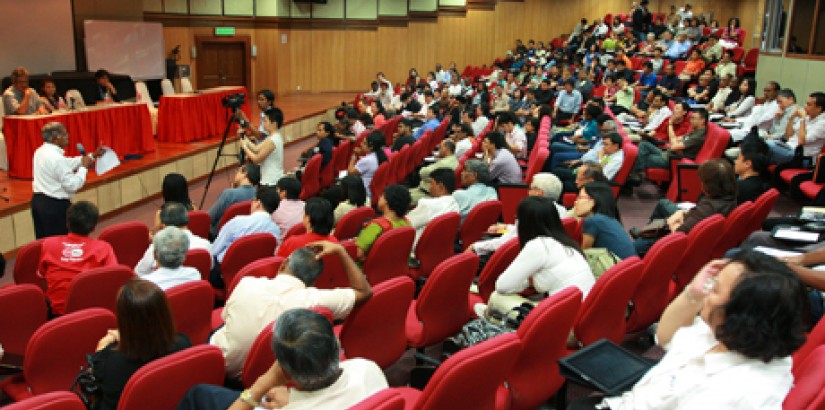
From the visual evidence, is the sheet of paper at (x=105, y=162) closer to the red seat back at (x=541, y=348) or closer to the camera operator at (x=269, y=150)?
the camera operator at (x=269, y=150)

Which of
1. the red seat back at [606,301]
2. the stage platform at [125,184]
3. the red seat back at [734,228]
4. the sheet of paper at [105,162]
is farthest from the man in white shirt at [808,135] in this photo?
the stage platform at [125,184]

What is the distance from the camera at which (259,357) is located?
2.33m

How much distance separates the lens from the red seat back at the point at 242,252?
3816mm

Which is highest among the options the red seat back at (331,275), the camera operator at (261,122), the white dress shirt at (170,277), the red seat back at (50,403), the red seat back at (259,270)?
the camera operator at (261,122)

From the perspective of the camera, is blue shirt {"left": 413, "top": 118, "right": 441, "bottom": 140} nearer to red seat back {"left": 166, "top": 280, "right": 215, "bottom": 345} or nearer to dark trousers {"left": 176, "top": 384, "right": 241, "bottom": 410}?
red seat back {"left": 166, "top": 280, "right": 215, "bottom": 345}

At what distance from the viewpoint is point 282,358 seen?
186cm

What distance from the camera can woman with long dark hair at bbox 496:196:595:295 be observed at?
10.1ft

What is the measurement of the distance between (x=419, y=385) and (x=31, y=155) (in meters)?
6.07

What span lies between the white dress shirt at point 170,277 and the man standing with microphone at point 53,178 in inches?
100

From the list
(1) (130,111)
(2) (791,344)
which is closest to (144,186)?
(1) (130,111)

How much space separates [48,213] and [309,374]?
450cm

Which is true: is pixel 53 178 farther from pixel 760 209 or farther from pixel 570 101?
pixel 570 101

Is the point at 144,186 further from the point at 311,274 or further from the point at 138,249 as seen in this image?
the point at 311,274

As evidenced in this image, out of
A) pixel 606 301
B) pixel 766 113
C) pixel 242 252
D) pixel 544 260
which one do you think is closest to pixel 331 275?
pixel 242 252
